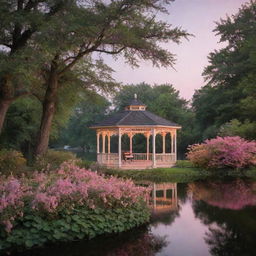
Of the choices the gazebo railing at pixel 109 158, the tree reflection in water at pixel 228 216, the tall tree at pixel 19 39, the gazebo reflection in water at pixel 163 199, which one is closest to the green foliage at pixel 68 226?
the tree reflection in water at pixel 228 216

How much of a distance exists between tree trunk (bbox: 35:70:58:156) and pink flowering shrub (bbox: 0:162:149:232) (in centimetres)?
581

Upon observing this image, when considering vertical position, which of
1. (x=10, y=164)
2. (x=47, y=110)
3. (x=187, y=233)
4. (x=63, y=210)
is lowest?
(x=187, y=233)

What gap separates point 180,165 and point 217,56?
1616 centimetres

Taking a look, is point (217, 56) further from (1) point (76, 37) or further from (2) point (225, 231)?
(2) point (225, 231)

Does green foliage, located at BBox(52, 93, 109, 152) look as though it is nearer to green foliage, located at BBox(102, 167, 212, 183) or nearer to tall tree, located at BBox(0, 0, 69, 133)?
green foliage, located at BBox(102, 167, 212, 183)

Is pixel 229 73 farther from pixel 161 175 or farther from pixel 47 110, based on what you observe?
pixel 47 110

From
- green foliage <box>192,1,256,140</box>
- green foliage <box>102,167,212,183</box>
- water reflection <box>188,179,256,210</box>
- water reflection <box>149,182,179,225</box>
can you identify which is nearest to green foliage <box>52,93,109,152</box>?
green foliage <box>192,1,256,140</box>

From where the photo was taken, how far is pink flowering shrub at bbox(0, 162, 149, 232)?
682 cm

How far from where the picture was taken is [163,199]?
12672 millimetres

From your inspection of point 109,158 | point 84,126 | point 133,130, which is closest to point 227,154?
point 133,130

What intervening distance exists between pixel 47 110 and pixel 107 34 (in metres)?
4.07

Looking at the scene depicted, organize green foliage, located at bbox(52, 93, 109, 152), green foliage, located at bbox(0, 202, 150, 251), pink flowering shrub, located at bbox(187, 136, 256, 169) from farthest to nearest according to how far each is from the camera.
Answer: green foliage, located at bbox(52, 93, 109, 152), pink flowering shrub, located at bbox(187, 136, 256, 169), green foliage, located at bbox(0, 202, 150, 251)

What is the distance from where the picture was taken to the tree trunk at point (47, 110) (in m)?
14.1

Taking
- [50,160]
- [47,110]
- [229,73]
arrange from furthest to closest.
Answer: [229,73], [50,160], [47,110]
